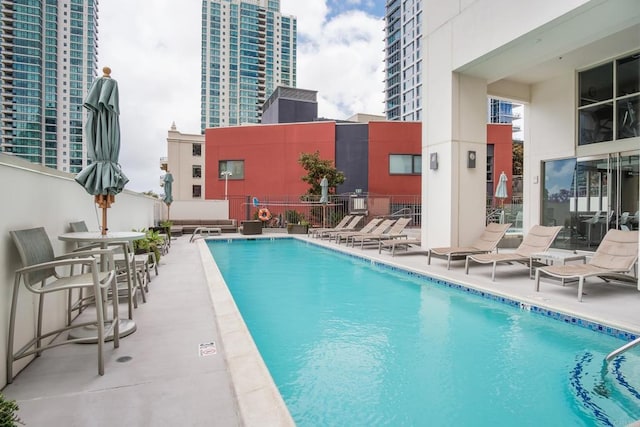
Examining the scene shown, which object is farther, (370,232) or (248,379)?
(370,232)

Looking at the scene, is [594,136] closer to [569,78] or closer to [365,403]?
[569,78]

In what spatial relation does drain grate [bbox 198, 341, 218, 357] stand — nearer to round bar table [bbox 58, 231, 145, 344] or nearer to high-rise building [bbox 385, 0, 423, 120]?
round bar table [bbox 58, 231, 145, 344]

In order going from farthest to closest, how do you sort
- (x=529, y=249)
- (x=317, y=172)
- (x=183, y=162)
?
(x=183, y=162)
(x=317, y=172)
(x=529, y=249)

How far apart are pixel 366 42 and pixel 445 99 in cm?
6324

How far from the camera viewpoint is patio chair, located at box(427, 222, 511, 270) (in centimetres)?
702

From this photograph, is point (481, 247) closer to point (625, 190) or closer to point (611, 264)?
point (611, 264)

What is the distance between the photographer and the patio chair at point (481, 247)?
7023mm

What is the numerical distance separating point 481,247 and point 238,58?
81.4 metres

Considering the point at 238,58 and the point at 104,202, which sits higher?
the point at 238,58

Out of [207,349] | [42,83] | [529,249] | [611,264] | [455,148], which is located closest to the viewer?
[207,349]

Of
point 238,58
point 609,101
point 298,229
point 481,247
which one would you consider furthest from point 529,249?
point 238,58

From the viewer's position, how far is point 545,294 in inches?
197

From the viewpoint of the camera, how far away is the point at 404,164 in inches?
796

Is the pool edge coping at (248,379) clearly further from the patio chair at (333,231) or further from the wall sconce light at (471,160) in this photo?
the patio chair at (333,231)
